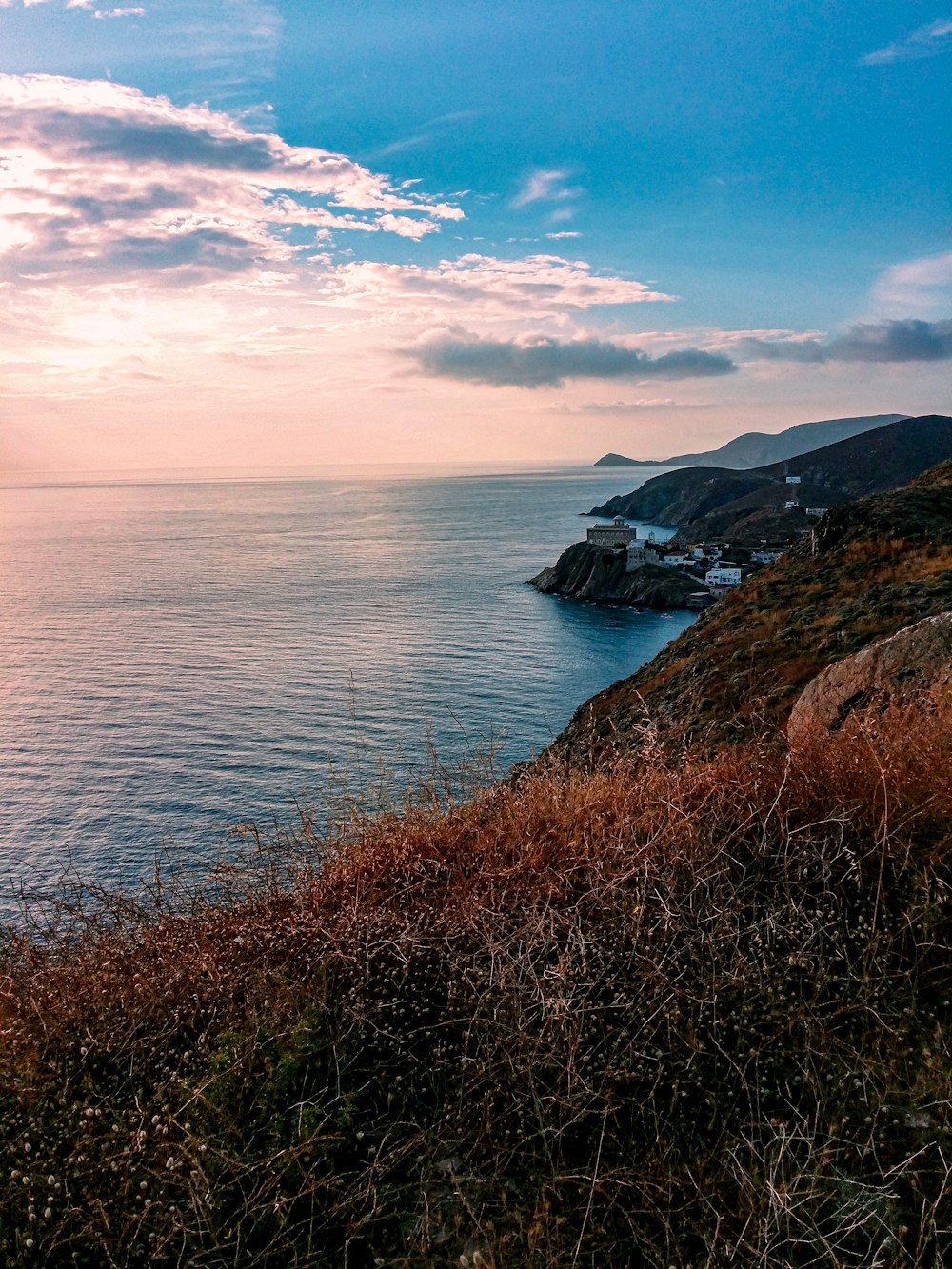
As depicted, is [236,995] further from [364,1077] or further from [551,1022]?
[551,1022]

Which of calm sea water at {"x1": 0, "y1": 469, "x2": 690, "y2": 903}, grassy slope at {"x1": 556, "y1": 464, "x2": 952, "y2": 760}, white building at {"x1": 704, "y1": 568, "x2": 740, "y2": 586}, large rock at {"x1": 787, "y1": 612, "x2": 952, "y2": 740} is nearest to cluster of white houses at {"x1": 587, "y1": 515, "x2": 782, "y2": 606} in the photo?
white building at {"x1": 704, "y1": 568, "x2": 740, "y2": 586}

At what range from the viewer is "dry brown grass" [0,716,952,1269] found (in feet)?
11.4

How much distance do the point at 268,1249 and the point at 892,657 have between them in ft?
29.0

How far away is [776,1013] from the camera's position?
423 cm

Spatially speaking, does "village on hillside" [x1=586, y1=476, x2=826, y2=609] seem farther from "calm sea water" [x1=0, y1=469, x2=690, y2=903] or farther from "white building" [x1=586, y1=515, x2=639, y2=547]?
"calm sea water" [x1=0, y1=469, x2=690, y2=903]

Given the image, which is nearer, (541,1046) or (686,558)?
(541,1046)

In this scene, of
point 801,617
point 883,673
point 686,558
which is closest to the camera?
point 883,673

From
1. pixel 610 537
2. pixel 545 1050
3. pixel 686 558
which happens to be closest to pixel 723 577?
pixel 686 558

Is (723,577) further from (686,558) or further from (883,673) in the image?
(883,673)

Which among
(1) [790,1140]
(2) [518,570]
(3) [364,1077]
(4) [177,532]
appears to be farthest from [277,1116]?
(4) [177,532]

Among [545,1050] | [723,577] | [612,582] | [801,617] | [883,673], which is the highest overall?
[883,673]

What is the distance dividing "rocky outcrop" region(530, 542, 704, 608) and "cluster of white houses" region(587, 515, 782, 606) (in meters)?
1.59

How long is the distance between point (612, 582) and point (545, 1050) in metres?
95.2

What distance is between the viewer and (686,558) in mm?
112500
